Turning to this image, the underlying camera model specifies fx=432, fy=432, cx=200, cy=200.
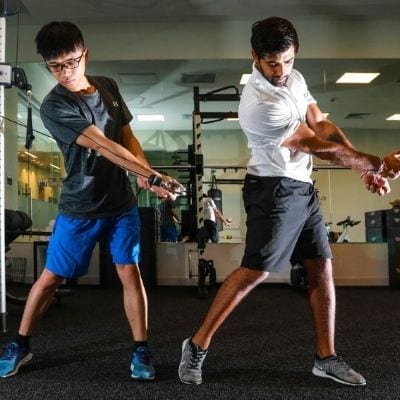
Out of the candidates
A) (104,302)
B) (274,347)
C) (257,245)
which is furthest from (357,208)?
(257,245)

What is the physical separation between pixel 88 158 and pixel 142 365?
82cm

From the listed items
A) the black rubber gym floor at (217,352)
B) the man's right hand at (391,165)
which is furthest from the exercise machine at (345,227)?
the man's right hand at (391,165)

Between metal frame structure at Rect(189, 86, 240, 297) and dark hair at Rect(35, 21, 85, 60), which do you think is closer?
dark hair at Rect(35, 21, 85, 60)

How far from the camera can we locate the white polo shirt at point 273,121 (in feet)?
4.80

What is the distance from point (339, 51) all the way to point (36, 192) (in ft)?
13.4

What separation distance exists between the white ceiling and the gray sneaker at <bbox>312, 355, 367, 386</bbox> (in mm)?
3950

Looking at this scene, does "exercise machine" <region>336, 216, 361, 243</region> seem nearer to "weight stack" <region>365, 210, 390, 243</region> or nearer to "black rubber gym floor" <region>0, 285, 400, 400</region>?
"weight stack" <region>365, 210, 390, 243</region>

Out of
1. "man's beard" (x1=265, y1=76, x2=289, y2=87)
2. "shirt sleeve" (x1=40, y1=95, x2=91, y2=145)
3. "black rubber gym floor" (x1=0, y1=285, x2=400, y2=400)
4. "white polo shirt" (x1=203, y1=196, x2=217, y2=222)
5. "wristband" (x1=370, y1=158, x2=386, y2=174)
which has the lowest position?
"black rubber gym floor" (x1=0, y1=285, x2=400, y2=400)

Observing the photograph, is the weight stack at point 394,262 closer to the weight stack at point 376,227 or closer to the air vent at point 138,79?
the weight stack at point 376,227

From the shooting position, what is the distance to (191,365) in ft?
5.25

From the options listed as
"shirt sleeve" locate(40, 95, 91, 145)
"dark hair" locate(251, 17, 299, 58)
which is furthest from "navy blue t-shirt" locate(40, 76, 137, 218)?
"dark hair" locate(251, 17, 299, 58)

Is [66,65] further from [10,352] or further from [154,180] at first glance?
[10,352]

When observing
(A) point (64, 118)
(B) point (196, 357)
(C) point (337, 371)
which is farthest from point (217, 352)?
(A) point (64, 118)

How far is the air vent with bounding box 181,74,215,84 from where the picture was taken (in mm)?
5430
